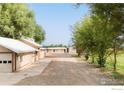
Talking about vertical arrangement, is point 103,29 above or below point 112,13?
below

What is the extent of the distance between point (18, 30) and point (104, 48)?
1971 cm

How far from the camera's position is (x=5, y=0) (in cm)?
2133

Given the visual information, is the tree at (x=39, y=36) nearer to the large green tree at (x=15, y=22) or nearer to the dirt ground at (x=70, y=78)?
the large green tree at (x=15, y=22)

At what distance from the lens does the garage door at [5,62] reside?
3159 cm

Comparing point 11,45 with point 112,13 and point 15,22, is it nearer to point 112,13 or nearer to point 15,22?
point 112,13

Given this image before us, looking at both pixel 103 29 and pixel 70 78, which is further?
pixel 103 29

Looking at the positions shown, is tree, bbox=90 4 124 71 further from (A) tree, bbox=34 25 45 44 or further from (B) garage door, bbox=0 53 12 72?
(A) tree, bbox=34 25 45 44

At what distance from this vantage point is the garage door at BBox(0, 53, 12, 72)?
3159 centimetres

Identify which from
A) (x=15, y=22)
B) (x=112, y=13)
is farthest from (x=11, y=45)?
(x=15, y=22)

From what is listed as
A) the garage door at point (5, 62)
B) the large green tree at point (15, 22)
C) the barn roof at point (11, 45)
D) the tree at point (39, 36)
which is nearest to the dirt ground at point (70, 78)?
the garage door at point (5, 62)

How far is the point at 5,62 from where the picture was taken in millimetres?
31766
